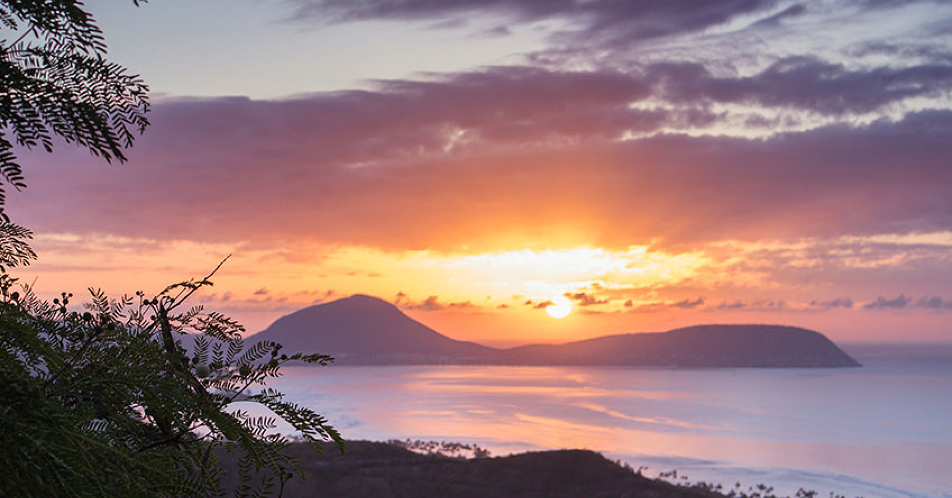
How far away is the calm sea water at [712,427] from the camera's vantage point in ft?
252

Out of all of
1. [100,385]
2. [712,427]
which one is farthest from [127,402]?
[712,427]

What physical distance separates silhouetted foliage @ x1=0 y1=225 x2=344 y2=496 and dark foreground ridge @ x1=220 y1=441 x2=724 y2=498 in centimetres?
3293

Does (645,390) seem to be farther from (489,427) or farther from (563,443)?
(563,443)

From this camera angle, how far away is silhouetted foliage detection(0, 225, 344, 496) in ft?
8.33

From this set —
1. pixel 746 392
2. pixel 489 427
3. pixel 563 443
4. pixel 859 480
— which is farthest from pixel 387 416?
pixel 746 392

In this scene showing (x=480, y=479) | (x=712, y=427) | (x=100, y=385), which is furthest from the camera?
A: (x=712, y=427)

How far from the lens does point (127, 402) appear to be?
3.48 metres

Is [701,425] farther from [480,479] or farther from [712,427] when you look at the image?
[480,479]

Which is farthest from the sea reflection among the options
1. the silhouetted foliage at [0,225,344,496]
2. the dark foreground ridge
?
the silhouetted foliage at [0,225,344,496]

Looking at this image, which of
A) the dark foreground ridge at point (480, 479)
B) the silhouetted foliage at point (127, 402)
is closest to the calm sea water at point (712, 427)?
the dark foreground ridge at point (480, 479)

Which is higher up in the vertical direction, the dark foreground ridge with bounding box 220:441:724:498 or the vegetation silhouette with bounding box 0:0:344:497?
the vegetation silhouette with bounding box 0:0:344:497

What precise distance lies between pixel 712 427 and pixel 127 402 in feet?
399

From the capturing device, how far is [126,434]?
381cm

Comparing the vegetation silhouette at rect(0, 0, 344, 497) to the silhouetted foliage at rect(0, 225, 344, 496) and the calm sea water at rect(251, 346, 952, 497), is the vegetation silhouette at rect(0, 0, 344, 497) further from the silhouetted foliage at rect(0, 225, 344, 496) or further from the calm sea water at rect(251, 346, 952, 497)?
the calm sea water at rect(251, 346, 952, 497)
